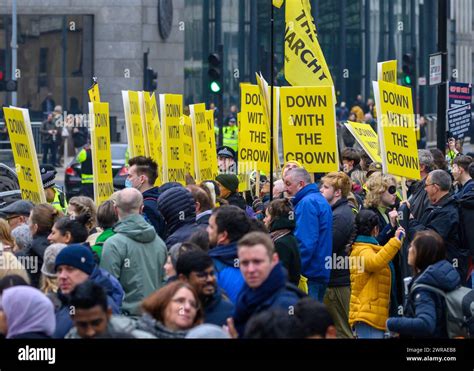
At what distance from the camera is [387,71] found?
13984mm

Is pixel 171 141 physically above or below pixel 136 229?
above

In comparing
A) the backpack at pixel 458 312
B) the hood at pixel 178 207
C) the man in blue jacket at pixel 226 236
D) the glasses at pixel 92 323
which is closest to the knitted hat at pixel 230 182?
the hood at pixel 178 207

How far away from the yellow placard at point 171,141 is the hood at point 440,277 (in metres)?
7.19

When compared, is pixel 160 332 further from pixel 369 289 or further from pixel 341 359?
pixel 369 289

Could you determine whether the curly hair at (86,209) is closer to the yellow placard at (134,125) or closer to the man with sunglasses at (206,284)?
the man with sunglasses at (206,284)

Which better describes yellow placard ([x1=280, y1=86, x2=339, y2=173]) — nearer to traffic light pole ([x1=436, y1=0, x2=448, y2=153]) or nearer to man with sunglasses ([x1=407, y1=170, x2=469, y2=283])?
man with sunglasses ([x1=407, y1=170, x2=469, y2=283])

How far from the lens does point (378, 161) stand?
15.4m

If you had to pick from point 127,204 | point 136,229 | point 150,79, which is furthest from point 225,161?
point 150,79

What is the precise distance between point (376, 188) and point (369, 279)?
1638mm

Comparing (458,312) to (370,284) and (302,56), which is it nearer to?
(370,284)

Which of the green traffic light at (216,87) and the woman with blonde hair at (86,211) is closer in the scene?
the woman with blonde hair at (86,211)

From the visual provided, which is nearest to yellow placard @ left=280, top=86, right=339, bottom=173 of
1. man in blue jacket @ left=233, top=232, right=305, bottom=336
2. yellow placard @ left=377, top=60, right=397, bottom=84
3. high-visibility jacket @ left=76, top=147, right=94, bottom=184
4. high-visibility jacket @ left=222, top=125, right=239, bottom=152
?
yellow placard @ left=377, top=60, right=397, bottom=84

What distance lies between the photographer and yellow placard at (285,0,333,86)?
14.5 meters

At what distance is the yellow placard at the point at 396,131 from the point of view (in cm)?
1257
